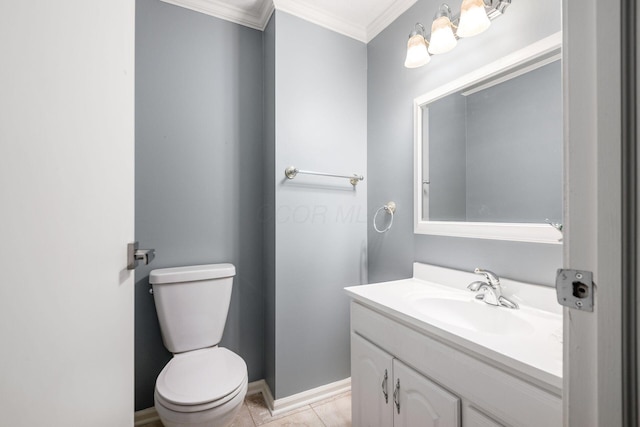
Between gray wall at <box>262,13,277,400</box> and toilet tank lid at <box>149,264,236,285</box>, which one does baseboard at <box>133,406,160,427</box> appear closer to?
gray wall at <box>262,13,277,400</box>

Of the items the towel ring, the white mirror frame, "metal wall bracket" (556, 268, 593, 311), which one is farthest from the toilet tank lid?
"metal wall bracket" (556, 268, 593, 311)

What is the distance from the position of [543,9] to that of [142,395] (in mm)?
2602

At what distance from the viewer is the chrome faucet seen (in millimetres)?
1045

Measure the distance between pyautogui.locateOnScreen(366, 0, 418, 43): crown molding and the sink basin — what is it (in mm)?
1608

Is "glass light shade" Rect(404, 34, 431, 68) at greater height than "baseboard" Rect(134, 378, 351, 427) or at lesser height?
greater

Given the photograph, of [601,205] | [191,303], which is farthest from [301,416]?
[601,205]

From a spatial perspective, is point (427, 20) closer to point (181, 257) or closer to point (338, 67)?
point (338, 67)

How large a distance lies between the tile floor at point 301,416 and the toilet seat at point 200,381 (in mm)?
465

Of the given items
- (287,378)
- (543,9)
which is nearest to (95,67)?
(543,9)

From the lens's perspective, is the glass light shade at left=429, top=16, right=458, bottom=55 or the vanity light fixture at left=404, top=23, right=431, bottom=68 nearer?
the glass light shade at left=429, top=16, right=458, bottom=55

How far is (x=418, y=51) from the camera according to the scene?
1350 mm

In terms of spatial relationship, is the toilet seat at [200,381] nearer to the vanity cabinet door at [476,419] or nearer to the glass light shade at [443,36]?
the vanity cabinet door at [476,419]

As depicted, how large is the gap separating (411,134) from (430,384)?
123 cm

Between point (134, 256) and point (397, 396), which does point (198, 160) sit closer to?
point (134, 256)
